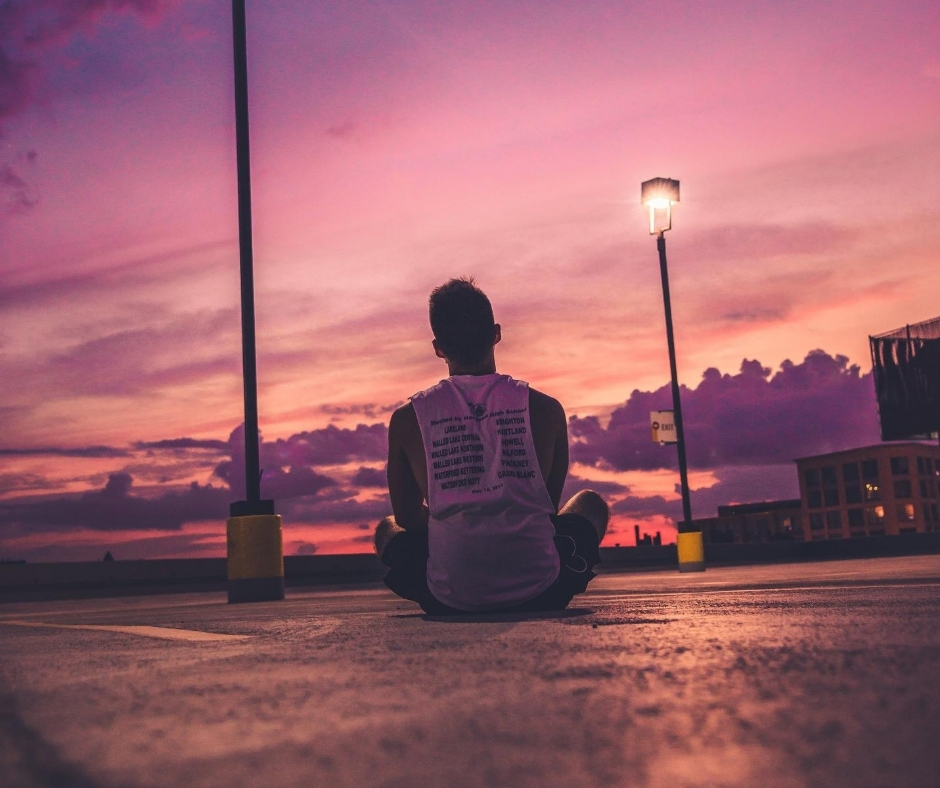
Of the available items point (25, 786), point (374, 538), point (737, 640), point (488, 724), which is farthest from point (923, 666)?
point (374, 538)

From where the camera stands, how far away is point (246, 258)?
11.1m

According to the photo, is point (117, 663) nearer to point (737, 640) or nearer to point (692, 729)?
point (737, 640)

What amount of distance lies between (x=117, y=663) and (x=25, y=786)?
1746mm

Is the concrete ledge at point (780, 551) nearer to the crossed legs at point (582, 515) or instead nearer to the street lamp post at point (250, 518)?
the street lamp post at point (250, 518)

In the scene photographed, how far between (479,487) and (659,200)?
17.3 m

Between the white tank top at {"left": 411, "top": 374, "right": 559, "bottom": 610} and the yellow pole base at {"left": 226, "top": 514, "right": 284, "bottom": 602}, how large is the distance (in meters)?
5.93

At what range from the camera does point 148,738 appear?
71.6 inches

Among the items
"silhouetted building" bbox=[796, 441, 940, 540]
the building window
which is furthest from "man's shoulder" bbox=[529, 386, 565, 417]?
the building window

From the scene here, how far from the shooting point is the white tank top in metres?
4.14

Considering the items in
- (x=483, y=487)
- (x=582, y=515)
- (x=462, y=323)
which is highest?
(x=462, y=323)

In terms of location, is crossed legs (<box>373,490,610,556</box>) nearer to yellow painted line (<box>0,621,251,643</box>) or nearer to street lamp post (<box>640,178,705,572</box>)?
yellow painted line (<box>0,621,251,643</box>)

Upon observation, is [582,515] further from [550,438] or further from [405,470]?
[405,470]

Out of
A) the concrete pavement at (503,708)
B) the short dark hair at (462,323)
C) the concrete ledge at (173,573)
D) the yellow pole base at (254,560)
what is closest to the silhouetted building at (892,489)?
the concrete ledge at (173,573)

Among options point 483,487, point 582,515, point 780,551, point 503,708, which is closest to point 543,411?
point 483,487
